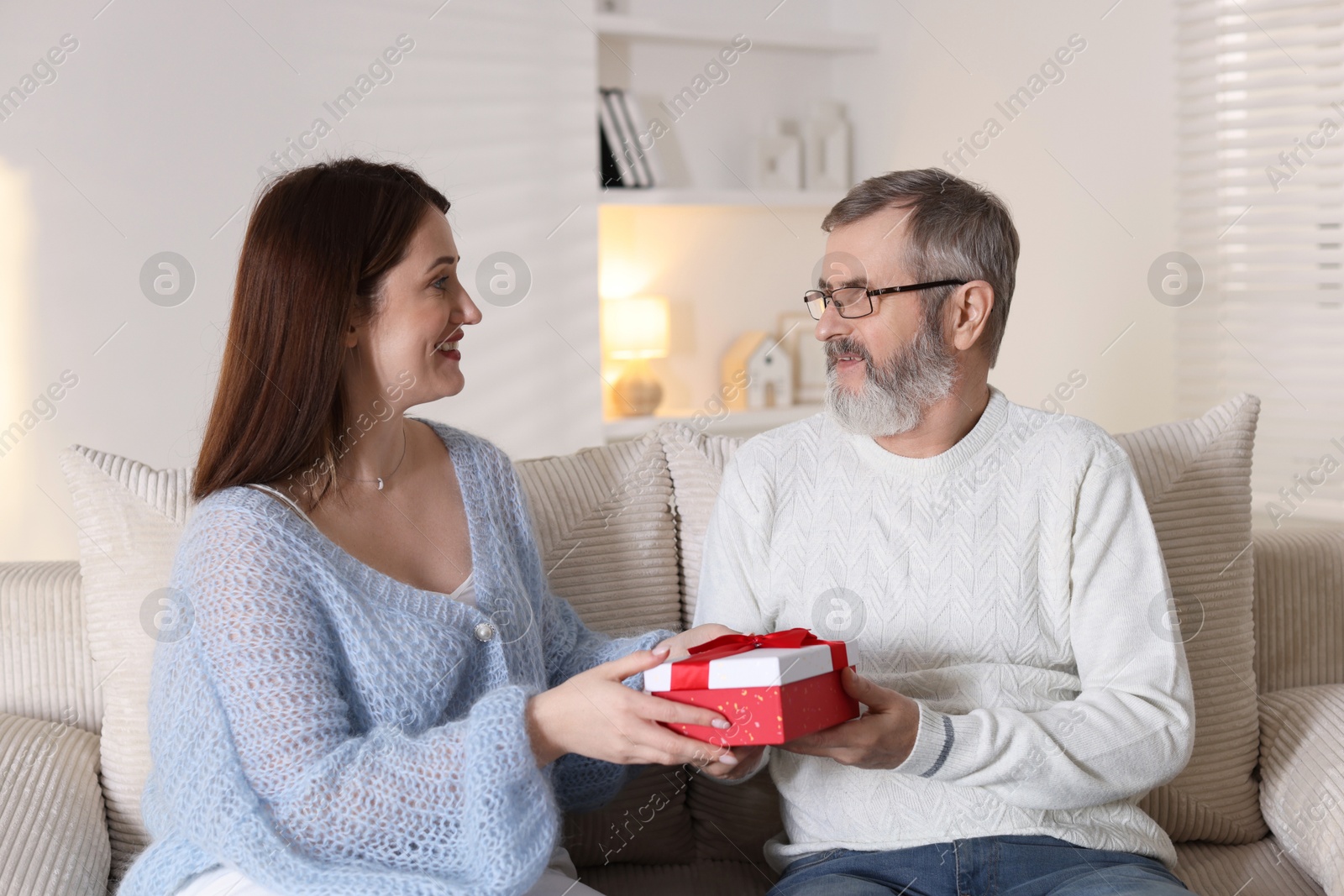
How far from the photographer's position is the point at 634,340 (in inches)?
150

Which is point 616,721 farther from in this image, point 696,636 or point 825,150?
point 825,150

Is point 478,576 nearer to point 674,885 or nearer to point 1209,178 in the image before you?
point 674,885

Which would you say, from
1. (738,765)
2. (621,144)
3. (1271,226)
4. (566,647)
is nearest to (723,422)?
(621,144)

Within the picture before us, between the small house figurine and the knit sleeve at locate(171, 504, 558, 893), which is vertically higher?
the small house figurine

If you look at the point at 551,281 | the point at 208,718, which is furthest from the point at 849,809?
the point at 551,281

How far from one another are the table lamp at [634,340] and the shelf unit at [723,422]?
0.06 m

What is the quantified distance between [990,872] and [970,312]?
77cm

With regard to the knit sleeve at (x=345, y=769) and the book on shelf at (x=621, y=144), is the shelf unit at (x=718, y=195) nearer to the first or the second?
the book on shelf at (x=621, y=144)

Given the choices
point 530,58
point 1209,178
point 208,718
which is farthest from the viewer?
point 530,58

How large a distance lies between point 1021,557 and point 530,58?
2628 mm

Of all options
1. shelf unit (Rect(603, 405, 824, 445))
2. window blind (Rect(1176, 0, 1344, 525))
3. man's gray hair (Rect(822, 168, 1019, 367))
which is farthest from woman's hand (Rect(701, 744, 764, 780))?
shelf unit (Rect(603, 405, 824, 445))

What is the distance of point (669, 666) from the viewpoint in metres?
1.21

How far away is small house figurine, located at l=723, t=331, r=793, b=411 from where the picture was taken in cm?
403

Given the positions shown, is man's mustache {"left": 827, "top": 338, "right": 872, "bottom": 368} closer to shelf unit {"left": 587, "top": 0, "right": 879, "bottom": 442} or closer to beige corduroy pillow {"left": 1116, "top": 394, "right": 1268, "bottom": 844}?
beige corduroy pillow {"left": 1116, "top": 394, "right": 1268, "bottom": 844}
